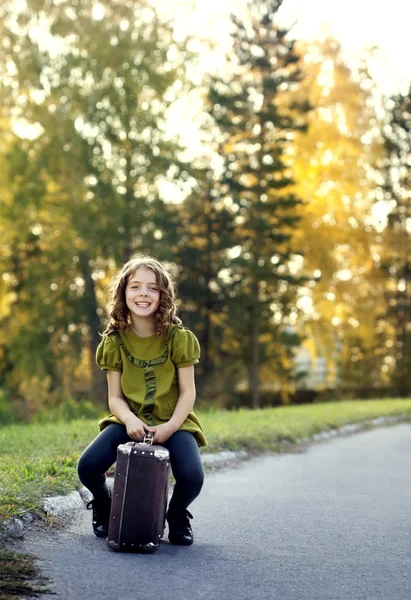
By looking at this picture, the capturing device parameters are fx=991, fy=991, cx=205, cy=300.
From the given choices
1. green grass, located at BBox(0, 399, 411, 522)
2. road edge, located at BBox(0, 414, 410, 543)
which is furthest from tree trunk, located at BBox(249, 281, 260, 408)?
green grass, located at BBox(0, 399, 411, 522)

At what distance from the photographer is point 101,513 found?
6160 mm

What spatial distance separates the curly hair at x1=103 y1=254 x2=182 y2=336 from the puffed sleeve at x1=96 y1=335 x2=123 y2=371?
10cm

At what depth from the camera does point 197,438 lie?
6207 mm

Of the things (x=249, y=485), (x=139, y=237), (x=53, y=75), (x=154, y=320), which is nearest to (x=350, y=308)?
(x=139, y=237)

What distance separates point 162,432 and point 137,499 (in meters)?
0.48

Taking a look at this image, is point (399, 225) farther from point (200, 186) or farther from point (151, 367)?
point (151, 367)

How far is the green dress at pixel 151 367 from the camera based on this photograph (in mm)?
6090

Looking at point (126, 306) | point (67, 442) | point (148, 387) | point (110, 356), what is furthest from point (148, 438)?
point (67, 442)

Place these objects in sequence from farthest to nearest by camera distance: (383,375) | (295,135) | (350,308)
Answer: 1. (383,375)
2. (350,308)
3. (295,135)

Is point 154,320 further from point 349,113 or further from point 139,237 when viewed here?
point 349,113

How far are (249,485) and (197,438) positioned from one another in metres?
3.10

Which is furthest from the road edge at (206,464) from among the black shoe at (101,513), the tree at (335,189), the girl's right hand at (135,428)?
the tree at (335,189)

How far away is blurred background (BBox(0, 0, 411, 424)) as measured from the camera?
98.6 feet

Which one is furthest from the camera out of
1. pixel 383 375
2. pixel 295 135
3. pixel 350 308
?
pixel 383 375
